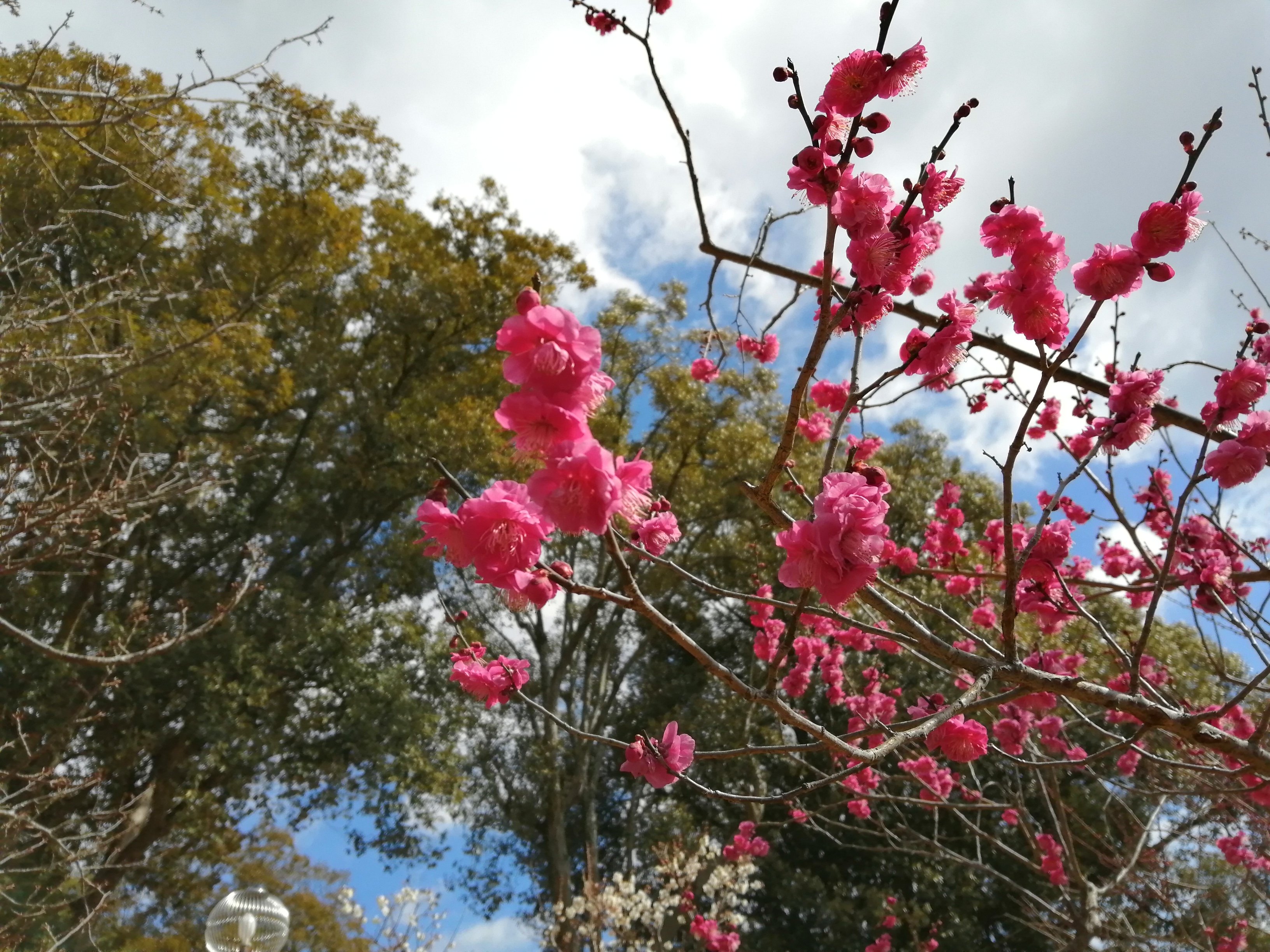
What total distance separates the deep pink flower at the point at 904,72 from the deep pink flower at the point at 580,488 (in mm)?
821

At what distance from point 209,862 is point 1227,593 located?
27.3 ft

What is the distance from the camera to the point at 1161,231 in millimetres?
1463

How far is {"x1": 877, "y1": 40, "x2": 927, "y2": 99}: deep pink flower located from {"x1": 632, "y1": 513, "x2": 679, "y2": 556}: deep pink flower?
2.70 feet

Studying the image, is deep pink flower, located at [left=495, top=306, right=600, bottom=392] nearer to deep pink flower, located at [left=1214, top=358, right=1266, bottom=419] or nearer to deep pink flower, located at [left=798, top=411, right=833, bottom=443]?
deep pink flower, located at [left=1214, top=358, right=1266, bottom=419]

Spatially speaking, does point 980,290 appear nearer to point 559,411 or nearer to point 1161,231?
point 1161,231

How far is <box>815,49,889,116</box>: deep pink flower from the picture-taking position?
4.37 ft

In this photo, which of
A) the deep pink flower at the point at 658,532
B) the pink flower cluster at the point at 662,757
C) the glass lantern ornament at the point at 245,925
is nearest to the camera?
the pink flower cluster at the point at 662,757

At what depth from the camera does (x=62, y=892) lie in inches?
257

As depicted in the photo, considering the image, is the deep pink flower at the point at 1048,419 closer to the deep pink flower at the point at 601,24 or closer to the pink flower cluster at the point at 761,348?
the pink flower cluster at the point at 761,348

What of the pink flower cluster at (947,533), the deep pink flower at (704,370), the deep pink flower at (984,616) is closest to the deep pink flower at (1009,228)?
the deep pink flower at (704,370)

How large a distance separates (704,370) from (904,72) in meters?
1.85

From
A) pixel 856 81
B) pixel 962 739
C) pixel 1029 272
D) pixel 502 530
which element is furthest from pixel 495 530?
pixel 962 739

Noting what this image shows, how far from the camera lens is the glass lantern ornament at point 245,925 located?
181 inches

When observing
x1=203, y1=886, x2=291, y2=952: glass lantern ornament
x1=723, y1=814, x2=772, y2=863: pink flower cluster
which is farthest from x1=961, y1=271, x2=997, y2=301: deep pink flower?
x1=203, y1=886, x2=291, y2=952: glass lantern ornament
